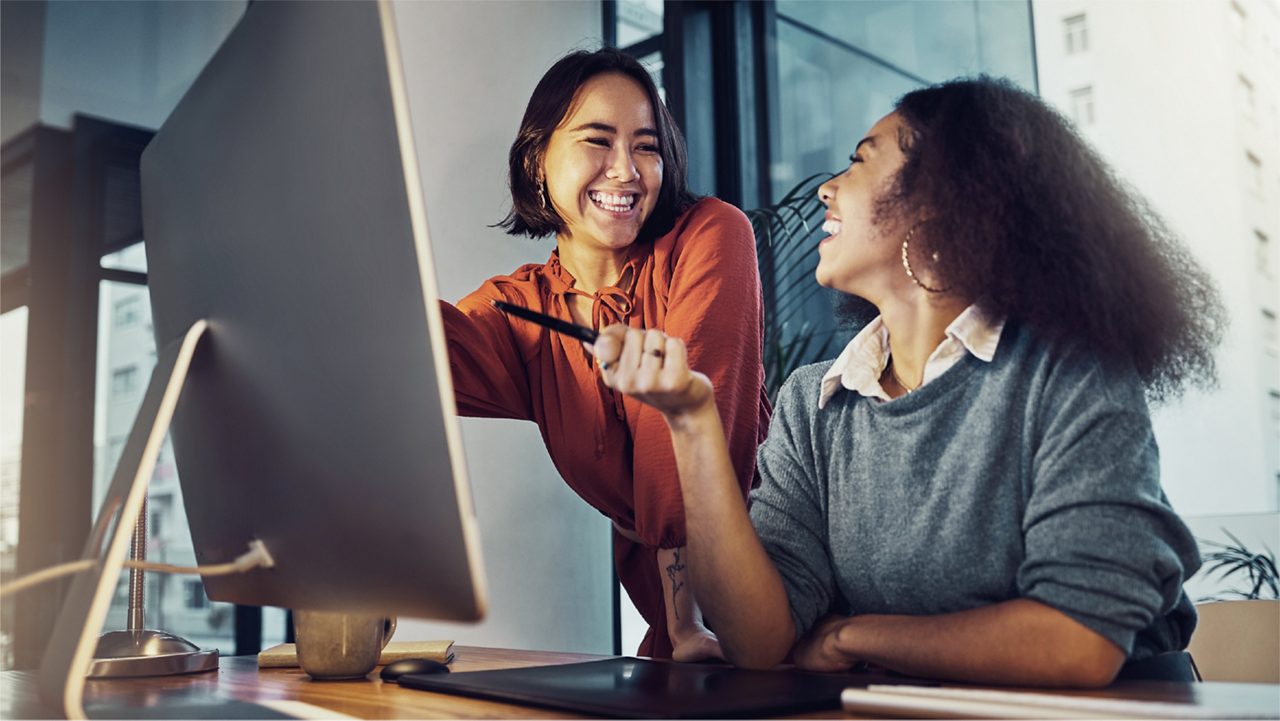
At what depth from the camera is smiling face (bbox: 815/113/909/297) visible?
122 centimetres

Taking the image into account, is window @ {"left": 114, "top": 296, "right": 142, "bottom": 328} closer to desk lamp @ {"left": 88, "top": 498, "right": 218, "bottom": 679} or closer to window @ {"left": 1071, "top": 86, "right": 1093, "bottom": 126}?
desk lamp @ {"left": 88, "top": 498, "right": 218, "bottom": 679}

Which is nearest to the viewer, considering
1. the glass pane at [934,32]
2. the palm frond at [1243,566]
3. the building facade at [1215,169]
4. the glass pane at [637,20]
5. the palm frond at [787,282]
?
the palm frond at [1243,566]

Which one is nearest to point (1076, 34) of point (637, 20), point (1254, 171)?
point (1254, 171)

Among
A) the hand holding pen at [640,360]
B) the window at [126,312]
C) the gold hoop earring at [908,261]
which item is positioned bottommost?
the hand holding pen at [640,360]

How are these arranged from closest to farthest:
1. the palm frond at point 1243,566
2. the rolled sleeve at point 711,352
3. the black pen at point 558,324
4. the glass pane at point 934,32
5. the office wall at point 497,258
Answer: the black pen at point 558,324
the rolled sleeve at point 711,352
the palm frond at point 1243,566
the glass pane at point 934,32
the office wall at point 497,258

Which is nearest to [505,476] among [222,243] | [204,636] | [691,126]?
[204,636]

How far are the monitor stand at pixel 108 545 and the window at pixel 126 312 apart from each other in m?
2.02

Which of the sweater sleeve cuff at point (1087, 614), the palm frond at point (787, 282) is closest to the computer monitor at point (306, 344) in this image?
the sweater sleeve cuff at point (1087, 614)

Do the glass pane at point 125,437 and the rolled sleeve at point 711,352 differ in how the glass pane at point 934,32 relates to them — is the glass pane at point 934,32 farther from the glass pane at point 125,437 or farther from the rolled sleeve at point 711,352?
the glass pane at point 125,437

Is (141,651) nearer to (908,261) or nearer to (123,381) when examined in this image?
(908,261)

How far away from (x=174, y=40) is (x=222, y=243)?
2.46 metres

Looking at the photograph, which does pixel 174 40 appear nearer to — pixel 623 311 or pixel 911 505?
pixel 623 311

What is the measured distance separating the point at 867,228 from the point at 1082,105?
1843 mm

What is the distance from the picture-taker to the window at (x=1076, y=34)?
2781mm
